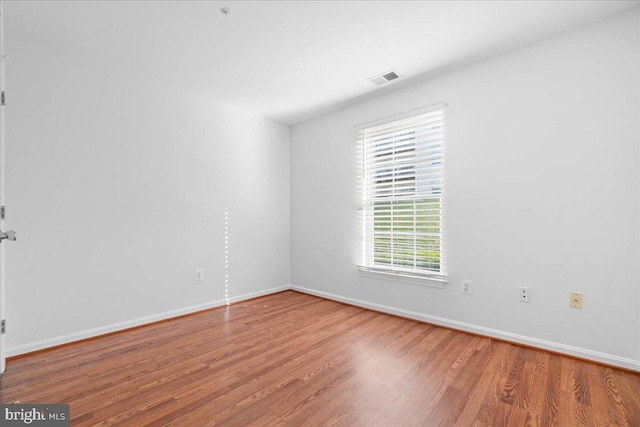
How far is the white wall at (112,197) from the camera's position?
234 centimetres

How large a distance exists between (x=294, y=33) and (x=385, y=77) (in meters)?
1.10

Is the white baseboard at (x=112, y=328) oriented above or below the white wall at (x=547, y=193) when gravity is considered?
below

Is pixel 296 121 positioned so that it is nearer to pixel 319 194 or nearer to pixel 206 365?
pixel 319 194

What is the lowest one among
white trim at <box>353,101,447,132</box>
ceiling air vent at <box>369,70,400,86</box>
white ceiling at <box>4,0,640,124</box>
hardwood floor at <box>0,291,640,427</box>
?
hardwood floor at <box>0,291,640,427</box>

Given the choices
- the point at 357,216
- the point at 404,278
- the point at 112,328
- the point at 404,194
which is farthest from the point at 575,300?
the point at 112,328

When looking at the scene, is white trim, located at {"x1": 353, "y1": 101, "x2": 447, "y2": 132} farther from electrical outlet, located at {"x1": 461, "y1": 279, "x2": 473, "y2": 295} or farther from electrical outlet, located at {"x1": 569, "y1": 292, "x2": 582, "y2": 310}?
electrical outlet, located at {"x1": 569, "y1": 292, "x2": 582, "y2": 310}

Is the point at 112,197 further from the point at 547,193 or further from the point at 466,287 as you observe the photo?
the point at 547,193

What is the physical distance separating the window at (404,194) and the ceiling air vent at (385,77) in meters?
0.41

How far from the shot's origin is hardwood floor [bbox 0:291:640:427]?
157 cm

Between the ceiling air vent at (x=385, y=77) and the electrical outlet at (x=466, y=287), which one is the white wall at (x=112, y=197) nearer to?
the ceiling air vent at (x=385, y=77)

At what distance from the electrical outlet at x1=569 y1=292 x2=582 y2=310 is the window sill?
3.04 feet

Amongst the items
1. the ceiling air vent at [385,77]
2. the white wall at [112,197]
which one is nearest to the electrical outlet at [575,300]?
the ceiling air vent at [385,77]

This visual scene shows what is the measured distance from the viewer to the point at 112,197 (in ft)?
9.11

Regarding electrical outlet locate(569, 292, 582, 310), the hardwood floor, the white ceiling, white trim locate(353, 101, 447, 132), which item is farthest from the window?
electrical outlet locate(569, 292, 582, 310)
